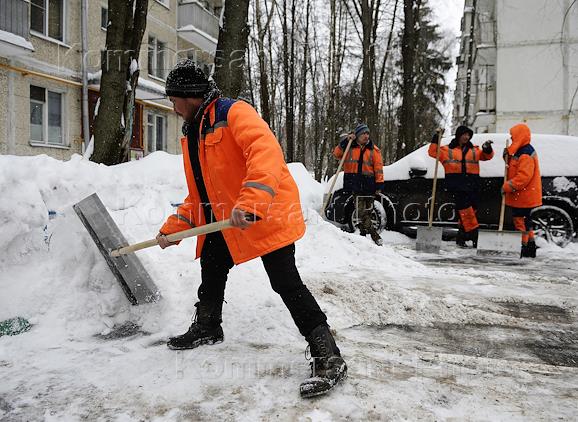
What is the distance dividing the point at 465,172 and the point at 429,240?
117 centimetres

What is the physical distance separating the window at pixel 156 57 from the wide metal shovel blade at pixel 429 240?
1549cm

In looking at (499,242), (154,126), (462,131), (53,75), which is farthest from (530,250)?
(154,126)

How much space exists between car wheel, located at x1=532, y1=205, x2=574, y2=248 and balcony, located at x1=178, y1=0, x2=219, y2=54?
52.3ft

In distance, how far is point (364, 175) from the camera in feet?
24.5

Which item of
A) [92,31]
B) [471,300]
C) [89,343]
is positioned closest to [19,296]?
[89,343]

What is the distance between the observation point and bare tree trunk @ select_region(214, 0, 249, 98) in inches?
293

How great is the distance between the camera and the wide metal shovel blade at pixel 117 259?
3.36m

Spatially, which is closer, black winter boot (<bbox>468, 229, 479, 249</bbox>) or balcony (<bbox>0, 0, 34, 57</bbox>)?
black winter boot (<bbox>468, 229, 479, 249</bbox>)

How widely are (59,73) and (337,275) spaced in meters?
13.3

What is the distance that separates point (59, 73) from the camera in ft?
48.5

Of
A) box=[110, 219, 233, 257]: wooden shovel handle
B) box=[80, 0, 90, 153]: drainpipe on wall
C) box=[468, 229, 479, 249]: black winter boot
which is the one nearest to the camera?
box=[110, 219, 233, 257]: wooden shovel handle

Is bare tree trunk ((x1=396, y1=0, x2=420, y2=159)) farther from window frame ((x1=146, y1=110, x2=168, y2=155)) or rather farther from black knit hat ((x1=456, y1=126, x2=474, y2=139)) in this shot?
window frame ((x1=146, y1=110, x2=168, y2=155))

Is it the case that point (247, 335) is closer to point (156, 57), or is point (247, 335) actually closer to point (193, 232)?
point (193, 232)

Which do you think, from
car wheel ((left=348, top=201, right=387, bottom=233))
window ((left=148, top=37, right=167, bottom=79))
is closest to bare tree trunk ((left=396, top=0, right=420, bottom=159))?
car wheel ((left=348, top=201, right=387, bottom=233))
